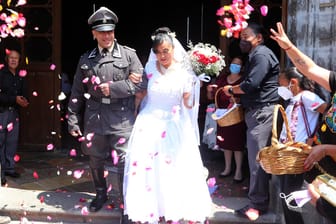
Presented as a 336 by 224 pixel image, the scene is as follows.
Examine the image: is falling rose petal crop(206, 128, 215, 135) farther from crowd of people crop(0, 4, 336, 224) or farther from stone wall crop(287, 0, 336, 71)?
stone wall crop(287, 0, 336, 71)

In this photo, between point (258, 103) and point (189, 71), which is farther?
point (258, 103)

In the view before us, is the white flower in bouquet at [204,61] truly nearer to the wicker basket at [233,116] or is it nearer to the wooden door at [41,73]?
the wicker basket at [233,116]

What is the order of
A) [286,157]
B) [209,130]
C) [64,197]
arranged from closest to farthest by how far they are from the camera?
1. [286,157]
2. [64,197]
3. [209,130]

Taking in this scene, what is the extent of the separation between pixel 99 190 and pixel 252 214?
1.68 metres

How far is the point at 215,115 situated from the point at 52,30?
343cm

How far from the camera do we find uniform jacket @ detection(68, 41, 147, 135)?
521 cm

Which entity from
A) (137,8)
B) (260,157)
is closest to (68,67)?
(137,8)

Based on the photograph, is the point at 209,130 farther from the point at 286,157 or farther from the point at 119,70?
the point at 286,157

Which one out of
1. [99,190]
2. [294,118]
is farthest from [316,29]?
[99,190]

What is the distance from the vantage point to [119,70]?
526 cm

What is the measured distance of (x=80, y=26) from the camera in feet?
40.9

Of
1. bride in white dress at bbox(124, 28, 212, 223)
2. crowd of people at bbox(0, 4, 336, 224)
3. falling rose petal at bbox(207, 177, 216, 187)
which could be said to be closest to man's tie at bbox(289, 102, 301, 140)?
crowd of people at bbox(0, 4, 336, 224)

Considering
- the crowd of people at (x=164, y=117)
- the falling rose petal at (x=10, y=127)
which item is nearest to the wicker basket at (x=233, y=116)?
the crowd of people at (x=164, y=117)

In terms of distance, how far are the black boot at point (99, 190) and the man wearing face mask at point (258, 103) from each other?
4.83 ft
